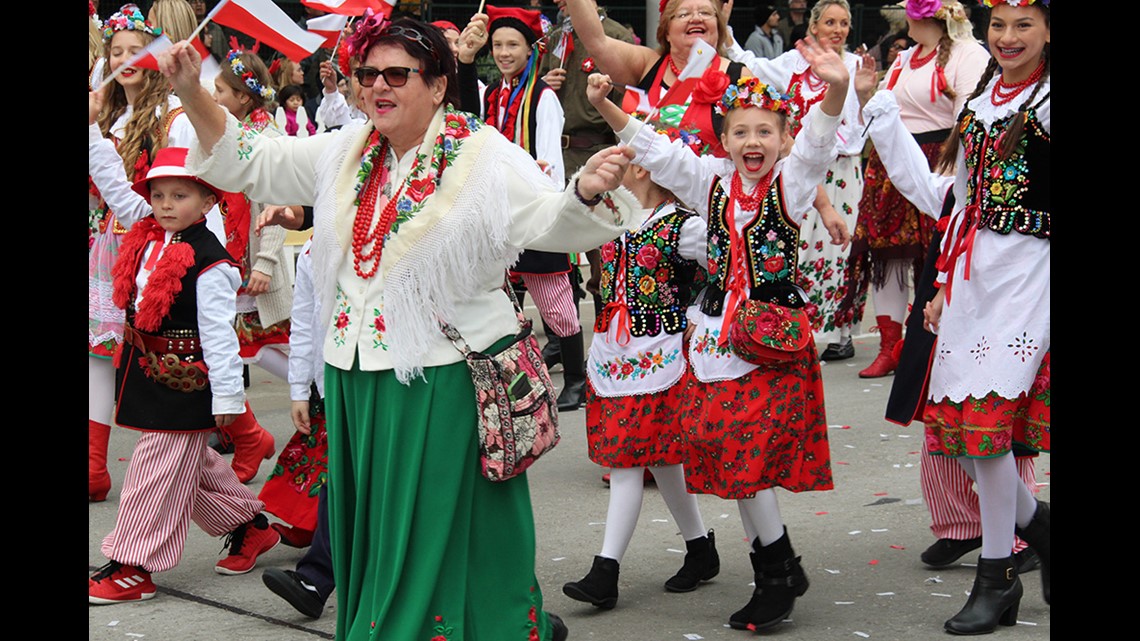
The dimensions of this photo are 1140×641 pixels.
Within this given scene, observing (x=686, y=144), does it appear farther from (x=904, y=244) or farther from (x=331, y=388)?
(x=904, y=244)

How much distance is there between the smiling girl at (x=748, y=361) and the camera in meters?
4.56

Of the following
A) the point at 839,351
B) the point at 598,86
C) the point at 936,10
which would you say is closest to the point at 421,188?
the point at 598,86

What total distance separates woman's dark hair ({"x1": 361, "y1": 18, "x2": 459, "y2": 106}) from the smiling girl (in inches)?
24.0

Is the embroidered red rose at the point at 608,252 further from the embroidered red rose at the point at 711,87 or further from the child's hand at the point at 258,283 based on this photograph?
the child's hand at the point at 258,283

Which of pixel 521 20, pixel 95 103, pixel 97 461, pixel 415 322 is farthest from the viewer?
pixel 521 20

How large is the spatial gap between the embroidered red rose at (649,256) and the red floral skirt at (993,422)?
3.43 feet

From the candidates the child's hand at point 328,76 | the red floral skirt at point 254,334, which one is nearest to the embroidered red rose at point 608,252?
the red floral skirt at point 254,334

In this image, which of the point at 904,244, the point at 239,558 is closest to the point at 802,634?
the point at 239,558

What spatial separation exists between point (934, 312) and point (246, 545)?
2555 millimetres

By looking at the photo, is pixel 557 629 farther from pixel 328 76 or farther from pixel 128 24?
pixel 328 76

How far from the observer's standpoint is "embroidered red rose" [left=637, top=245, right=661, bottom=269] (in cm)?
510

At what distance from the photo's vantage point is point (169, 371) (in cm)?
512

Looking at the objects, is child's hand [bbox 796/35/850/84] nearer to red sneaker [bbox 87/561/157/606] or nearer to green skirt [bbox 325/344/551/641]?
green skirt [bbox 325/344/551/641]

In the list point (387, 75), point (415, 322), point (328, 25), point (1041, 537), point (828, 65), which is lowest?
point (1041, 537)
